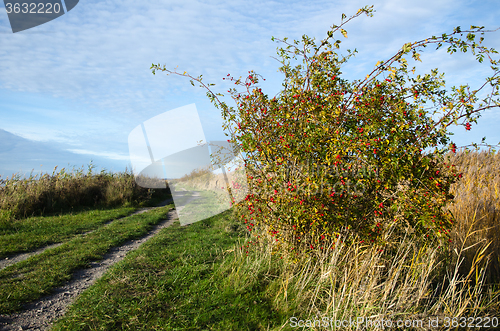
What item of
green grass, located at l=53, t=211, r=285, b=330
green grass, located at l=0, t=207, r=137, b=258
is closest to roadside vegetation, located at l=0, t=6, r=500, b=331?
green grass, located at l=53, t=211, r=285, b=330

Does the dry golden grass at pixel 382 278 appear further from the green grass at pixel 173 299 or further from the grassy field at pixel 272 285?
the green grass at pixel 173 299

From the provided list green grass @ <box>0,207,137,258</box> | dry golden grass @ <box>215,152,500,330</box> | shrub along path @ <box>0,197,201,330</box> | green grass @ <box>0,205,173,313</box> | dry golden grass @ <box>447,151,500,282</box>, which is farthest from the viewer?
green grass @ <box>0,207,137,258</box>

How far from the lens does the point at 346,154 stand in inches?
156

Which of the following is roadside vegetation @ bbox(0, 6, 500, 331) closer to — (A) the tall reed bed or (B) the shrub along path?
(B) the shrub along path

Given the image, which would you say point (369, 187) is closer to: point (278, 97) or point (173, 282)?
point (278, 97)

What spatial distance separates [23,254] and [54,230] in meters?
1.91

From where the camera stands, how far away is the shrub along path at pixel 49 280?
3.98 meters

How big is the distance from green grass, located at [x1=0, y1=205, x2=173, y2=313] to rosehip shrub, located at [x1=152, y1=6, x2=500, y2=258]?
11.9 ft

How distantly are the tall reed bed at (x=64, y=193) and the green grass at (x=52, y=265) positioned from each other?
11.4ft

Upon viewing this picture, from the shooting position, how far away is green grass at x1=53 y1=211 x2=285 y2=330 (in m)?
3.59

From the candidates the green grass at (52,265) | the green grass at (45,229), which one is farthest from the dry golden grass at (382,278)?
the green grass at (45,229)

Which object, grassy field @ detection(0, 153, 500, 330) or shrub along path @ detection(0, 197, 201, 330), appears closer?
grassy field @ detection(0, 153, 500, 330)

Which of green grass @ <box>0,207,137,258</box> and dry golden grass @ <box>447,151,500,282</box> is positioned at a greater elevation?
green grass @ <box>0,207,137,258</box>

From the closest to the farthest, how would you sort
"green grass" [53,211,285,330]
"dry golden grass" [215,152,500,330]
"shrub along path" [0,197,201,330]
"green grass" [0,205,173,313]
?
1. "dry golden grass" [215,152,500,330]
2. "green grass" [53,211,285,330]
3. "shrub along path" [0,197,201,330]
4. "green grass" [0,205,173,313]
